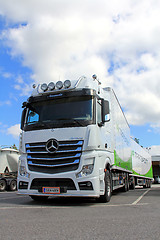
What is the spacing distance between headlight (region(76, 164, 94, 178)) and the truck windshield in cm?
112

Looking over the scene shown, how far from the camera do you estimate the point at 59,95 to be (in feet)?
24.6

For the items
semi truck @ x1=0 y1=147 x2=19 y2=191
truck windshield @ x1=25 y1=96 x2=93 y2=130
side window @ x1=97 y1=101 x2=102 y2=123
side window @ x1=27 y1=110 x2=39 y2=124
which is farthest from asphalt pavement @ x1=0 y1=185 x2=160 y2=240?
semi truck @ x1=0 y1=147 x2=19 y2=191

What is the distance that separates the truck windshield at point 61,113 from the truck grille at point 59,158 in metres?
0.56

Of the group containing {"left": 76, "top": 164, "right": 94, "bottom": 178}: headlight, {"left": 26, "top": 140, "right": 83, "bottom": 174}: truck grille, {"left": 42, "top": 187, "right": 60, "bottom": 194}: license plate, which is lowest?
{"left": 42, "top": 187, "right": 60, "bottom": 194}: license plate

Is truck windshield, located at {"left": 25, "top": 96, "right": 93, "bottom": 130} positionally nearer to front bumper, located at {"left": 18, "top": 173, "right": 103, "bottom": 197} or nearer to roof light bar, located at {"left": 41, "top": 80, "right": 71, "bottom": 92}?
roof light bar, located at {"left": 41, "top": 80, "right": 71, "bottom": 92}

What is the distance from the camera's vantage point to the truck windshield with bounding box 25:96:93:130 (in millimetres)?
6980

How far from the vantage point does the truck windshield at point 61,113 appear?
6980 millimetres

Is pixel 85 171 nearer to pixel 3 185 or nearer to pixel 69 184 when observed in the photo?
pixel 69 184

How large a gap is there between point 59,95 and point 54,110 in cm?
48

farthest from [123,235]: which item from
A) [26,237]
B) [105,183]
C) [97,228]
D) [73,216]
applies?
[105,183]

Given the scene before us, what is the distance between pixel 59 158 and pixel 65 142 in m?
0.45

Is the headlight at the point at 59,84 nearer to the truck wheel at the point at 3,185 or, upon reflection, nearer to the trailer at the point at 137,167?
the trailer at the point at 137,167

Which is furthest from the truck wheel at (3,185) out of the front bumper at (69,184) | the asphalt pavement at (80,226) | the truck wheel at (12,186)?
the asphalt pavement at (80,226)

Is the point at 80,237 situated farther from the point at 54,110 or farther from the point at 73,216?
the point at 54,110
